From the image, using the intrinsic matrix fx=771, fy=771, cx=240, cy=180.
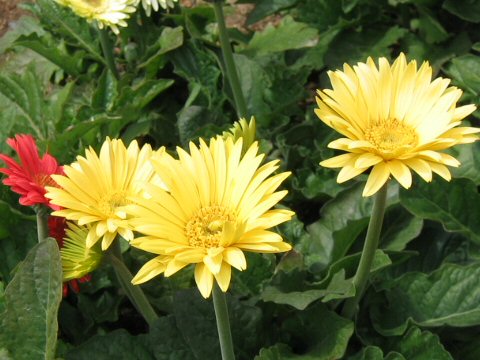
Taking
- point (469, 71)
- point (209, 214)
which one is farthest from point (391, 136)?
point (469, 71)

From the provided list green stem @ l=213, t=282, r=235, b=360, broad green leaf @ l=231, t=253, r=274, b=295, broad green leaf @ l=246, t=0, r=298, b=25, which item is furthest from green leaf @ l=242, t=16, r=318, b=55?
green stem @ l=213, t=282, r=235, b=360

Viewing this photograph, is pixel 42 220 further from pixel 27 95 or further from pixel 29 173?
pixel 27 95

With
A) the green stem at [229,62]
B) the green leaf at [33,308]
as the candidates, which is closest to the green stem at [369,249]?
the green leaf at [33,308]

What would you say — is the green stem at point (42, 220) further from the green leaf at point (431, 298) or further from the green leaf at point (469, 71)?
the green leaf at point (469, 71)

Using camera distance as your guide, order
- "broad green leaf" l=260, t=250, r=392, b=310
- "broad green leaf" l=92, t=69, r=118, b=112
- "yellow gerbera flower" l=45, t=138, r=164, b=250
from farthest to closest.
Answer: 1. "broad green leaf" l=92, t=69, r=118, b=112
2. "broad green leaf" l=260, t=250, r=392, b=310
3. "yellow gerbera flower" l=45, t=138, r=164, b=250

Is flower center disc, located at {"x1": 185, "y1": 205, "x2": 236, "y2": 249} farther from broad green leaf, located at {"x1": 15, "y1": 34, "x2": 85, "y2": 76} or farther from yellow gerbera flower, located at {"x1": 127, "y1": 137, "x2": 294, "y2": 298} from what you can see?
broad green leaf, located at {"x1": 15, "y1": 34, "x2": 85, "y2": 76}
